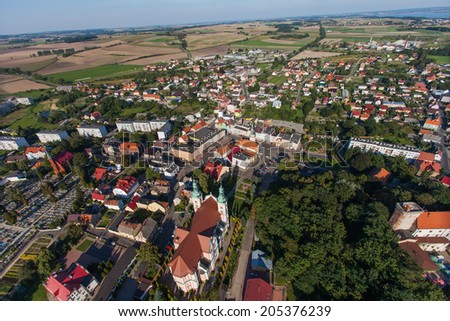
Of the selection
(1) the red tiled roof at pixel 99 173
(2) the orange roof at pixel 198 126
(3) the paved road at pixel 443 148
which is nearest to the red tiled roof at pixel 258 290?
(1) the red tiled roof at pixel 99 173

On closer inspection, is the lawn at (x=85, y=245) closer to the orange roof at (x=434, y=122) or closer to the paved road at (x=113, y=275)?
the paved road at (x=113, y=275)

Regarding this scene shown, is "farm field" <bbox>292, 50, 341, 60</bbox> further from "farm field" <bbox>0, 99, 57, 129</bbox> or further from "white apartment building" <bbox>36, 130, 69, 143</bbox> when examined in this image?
"farm field" <bbox>0, 99, 57, 129</bbox>

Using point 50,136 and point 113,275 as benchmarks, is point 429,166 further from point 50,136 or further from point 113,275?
point 50,136

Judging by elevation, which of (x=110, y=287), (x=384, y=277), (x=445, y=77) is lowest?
(x=110, y=287)

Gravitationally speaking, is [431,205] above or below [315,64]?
below

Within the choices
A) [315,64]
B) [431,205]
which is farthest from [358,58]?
[431,205]

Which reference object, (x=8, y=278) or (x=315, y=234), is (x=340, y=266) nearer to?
(x=315, y=234)
